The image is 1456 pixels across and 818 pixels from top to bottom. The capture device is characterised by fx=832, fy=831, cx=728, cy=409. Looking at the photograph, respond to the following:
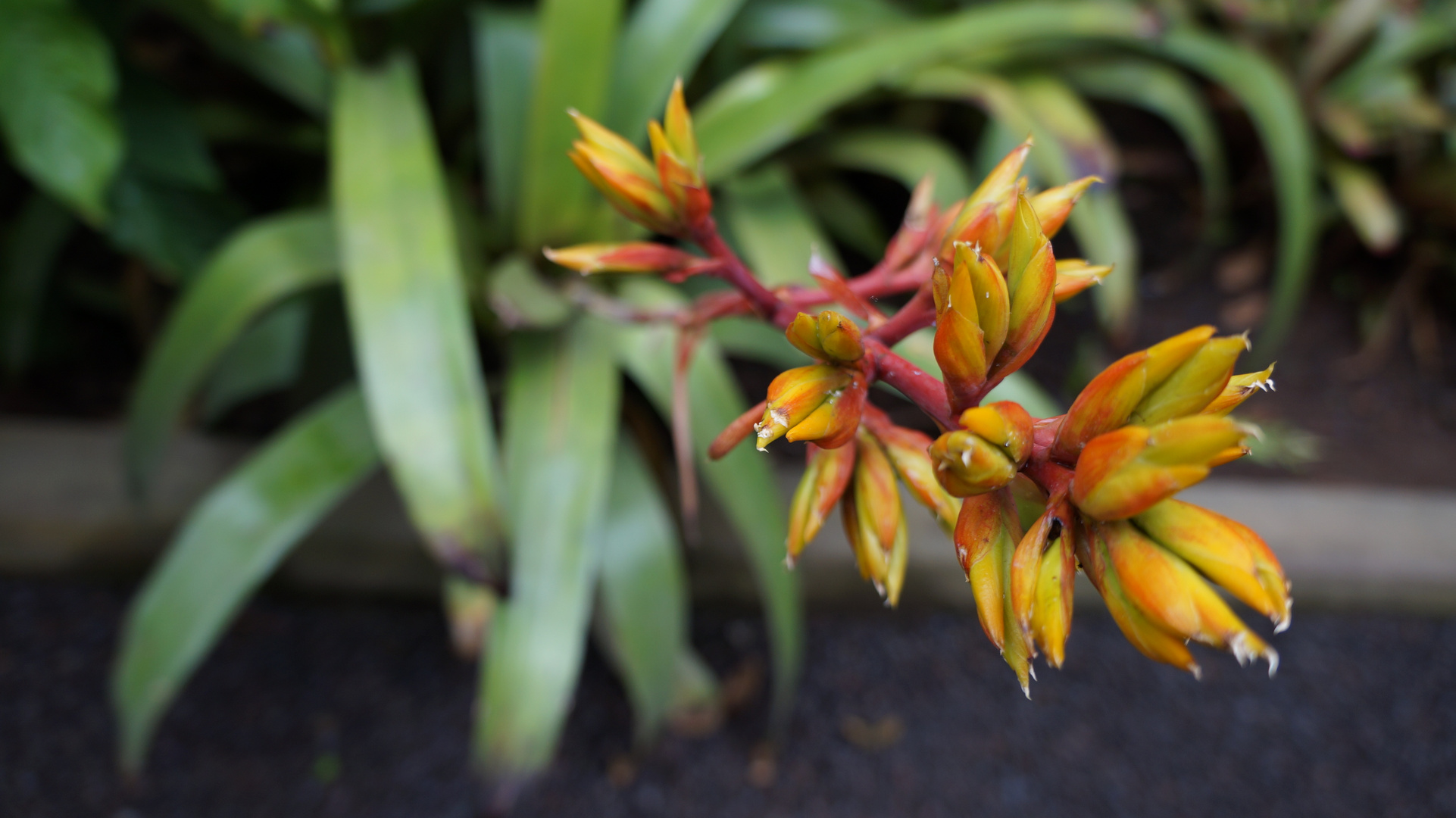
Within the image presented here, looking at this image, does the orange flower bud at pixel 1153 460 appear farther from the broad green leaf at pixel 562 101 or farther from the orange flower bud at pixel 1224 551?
the broad green leaf at pixel 562 101

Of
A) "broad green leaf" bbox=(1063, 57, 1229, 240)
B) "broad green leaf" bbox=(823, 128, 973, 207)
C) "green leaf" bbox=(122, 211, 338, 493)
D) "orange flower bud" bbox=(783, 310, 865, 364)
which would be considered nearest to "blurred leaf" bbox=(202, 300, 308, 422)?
"green leaf" bbox=(122, 211, 338, 493)

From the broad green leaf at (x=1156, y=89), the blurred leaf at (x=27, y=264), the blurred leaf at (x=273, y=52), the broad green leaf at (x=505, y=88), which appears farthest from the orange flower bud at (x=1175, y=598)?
the blurred leaf at (x=27, y=264)

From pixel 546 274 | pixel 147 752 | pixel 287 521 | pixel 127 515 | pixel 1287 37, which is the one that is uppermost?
pixel 1287 37

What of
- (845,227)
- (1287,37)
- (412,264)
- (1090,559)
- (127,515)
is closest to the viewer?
(1090,559)

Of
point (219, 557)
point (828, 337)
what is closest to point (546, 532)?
point (219, 557)

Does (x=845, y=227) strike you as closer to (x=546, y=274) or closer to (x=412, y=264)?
(x=546, y=274)

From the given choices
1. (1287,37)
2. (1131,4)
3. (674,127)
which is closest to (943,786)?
(674,127)

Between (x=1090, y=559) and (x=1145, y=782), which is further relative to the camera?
(x=1145, y=782)
